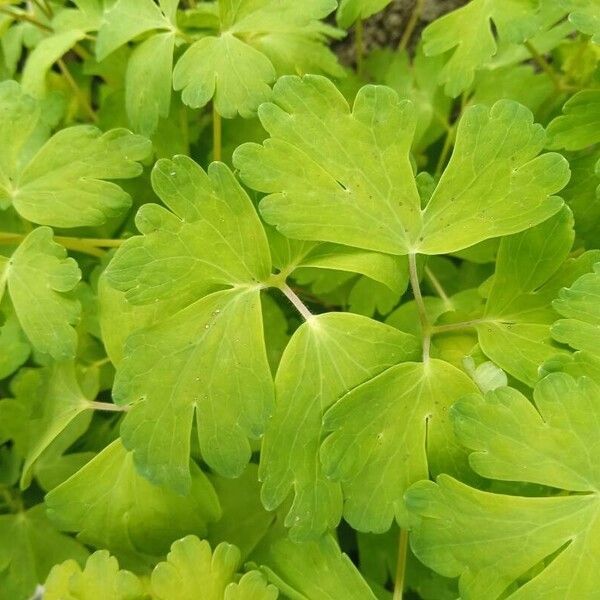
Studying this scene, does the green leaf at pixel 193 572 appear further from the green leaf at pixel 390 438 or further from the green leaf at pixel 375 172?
the green leaf at pixel 375 172

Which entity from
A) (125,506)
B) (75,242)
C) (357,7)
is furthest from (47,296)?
(357,7)

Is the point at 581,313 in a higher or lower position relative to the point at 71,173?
lower

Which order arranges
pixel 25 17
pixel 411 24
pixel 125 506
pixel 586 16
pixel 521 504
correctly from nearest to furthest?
pixel 521 504
pixel 586 16
pixel 125 506
pixel 25 17
pixel 411 24

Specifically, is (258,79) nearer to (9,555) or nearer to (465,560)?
(465,560)

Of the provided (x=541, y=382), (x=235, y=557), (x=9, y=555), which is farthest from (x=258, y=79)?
(x=9, y=555)

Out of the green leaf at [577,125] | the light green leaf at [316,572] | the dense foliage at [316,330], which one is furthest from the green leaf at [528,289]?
the light green leaf at [316,572]

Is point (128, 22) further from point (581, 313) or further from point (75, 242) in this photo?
point (581, 313)
